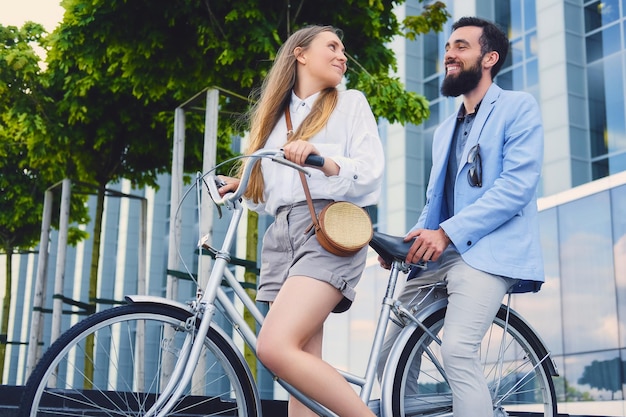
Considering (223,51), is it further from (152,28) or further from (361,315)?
(361,315)

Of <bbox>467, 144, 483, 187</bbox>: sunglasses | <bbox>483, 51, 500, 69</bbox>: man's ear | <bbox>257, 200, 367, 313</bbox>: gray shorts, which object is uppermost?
<bbox>483, 51, 500, 69</bbox>: man's ear

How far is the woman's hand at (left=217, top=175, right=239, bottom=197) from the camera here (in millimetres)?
3570

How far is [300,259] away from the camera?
3.32 meters

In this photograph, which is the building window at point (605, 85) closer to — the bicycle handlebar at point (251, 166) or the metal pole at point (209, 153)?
the metal pole at point (209, 153)

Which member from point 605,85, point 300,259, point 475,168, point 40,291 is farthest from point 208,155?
point 605,85

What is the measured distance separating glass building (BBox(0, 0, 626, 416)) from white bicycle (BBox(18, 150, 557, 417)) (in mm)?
10938

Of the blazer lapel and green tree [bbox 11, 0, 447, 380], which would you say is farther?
green tree [bbox 11, 0, 447, 380]

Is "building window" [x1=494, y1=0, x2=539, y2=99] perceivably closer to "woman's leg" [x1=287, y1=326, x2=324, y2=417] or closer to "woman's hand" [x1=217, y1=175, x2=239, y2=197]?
"woman's hand" [x1=217, y1=175, x2=239, y2=197]

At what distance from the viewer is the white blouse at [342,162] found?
3369mm

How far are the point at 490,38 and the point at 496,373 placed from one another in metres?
1.49

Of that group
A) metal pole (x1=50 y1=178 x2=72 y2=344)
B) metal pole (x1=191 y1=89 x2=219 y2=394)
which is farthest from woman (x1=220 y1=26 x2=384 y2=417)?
metal pole (x1=50 y1=178 x2=72 y2=344)

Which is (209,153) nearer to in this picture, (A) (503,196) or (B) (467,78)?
(B) (467,78)

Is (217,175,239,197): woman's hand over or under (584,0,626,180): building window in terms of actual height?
under

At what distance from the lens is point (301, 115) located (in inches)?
141
